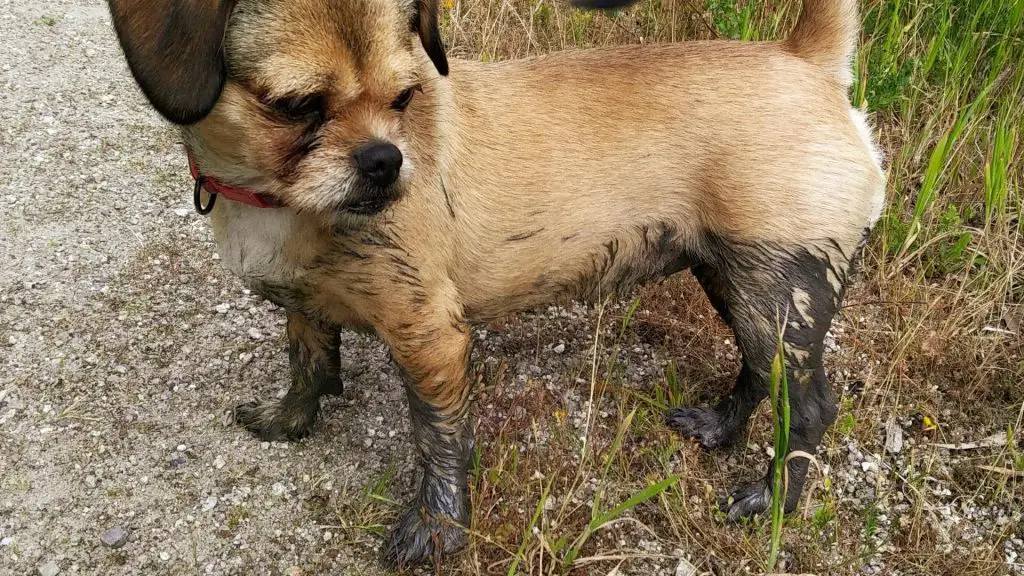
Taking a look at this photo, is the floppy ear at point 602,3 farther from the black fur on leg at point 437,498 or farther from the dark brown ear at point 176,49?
the black fur on leg at point 437,498

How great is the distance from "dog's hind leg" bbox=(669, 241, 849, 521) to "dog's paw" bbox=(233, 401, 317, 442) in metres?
1.74

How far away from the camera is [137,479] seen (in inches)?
116

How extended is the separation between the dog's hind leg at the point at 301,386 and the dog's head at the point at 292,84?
1020mm

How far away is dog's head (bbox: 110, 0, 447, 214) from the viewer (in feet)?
5.82

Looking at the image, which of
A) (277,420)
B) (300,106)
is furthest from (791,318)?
(277,420)

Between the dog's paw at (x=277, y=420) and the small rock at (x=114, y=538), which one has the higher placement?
the dog's paw at (x=277, y=420)

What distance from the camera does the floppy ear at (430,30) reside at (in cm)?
215

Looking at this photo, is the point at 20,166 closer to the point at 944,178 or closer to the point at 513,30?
the point at 513,30

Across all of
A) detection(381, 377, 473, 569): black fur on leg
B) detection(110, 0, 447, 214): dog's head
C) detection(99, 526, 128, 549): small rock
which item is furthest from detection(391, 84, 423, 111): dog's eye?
detection(99, 526, 128, 549): small rock

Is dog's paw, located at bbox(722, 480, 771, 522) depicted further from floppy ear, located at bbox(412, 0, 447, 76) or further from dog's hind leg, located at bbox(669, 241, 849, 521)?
floppy ear, located at bbox(412, 0, 447, 76)

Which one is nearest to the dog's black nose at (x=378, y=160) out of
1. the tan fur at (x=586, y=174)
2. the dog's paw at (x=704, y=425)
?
the tan fur at (x=586, y=174)

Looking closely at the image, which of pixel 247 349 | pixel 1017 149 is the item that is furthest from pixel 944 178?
pixel 247 349

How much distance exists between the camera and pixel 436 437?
8.73ft

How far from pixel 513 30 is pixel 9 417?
3.41m
